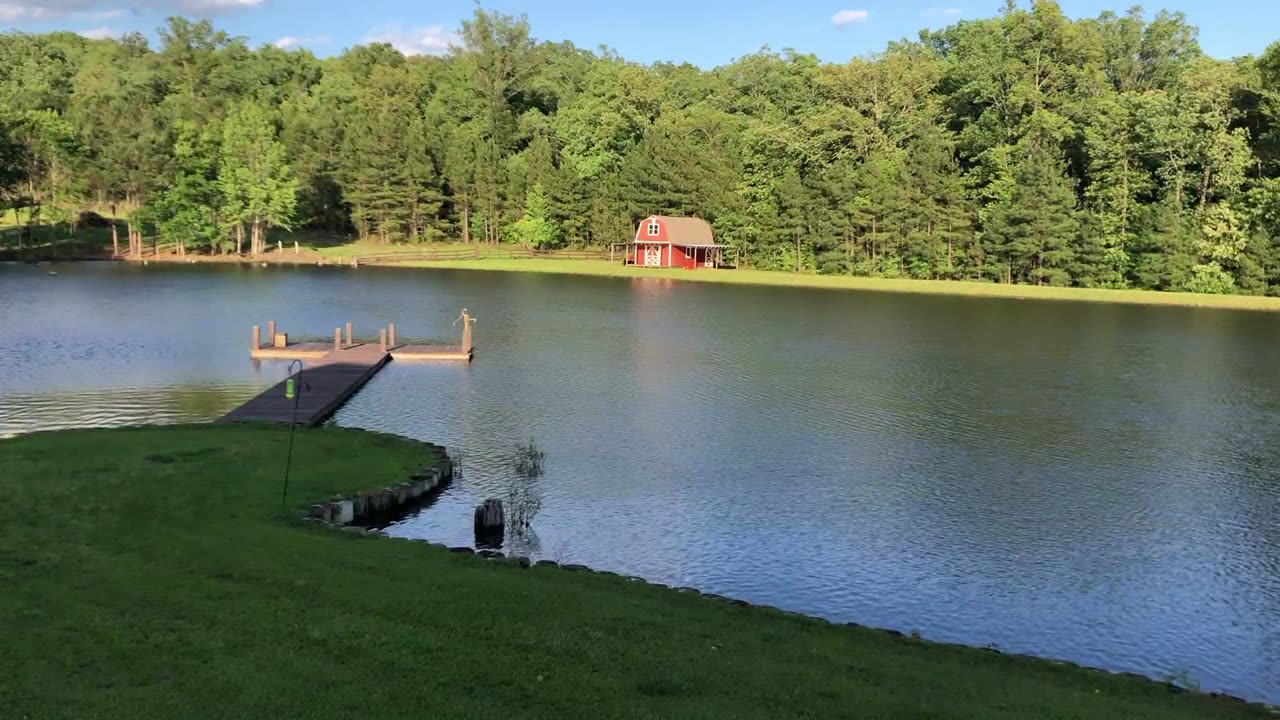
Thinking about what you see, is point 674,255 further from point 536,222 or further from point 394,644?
point 394,644

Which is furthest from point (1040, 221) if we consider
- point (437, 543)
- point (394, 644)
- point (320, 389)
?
point (394, 644)

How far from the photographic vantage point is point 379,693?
27.1 ft

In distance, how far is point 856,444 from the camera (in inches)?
959

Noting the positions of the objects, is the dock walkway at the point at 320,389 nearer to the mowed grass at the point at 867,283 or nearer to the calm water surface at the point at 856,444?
the calm water surface at the point at 856,444

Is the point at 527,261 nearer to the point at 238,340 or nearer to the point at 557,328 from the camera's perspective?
the point at 557,328

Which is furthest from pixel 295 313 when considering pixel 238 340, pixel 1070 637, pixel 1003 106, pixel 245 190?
pixel 1003 106

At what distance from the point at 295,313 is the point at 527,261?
151ft

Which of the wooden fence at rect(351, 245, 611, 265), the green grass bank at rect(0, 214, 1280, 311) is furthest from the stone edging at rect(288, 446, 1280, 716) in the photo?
the wooden fence at rect(351, 245, 611, 265)

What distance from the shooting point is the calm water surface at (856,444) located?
586 inches

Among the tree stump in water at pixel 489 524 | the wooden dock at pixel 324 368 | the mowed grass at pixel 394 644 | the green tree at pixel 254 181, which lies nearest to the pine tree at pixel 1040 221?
the wooden dock at pixel 324 368

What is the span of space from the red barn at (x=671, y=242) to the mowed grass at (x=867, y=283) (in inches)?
98.3

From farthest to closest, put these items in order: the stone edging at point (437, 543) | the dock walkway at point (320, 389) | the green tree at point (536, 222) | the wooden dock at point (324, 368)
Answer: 1. the green tree at point (536, 222)
2. the wooden dock at point (324, 368)
3. the dock walkway at point (320, 389)
4. the stone edging at point (437, 543)

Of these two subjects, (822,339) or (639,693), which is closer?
(639,693)

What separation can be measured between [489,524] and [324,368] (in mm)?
17359
